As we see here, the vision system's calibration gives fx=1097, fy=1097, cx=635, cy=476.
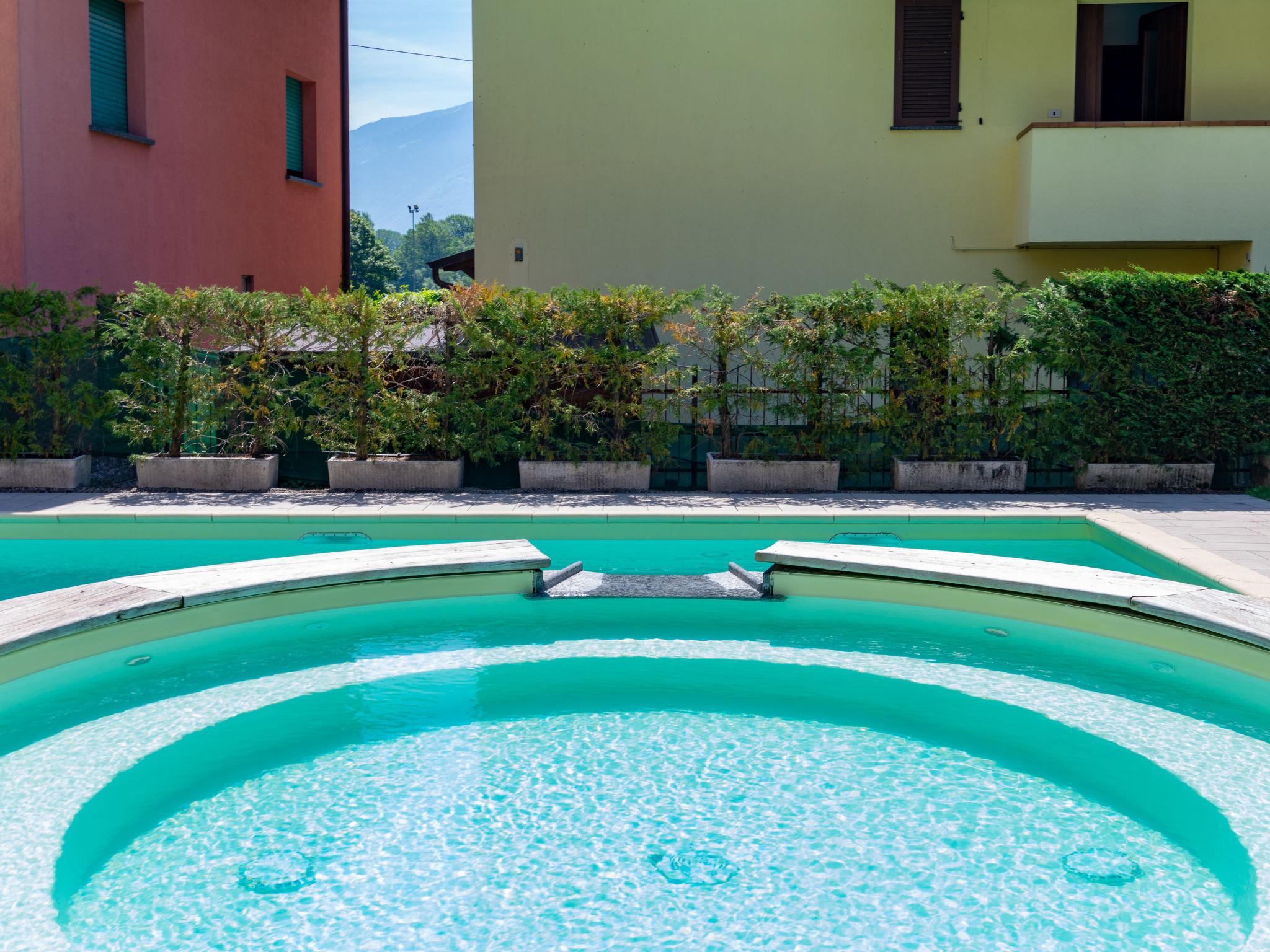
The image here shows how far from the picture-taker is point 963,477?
10.7 metres

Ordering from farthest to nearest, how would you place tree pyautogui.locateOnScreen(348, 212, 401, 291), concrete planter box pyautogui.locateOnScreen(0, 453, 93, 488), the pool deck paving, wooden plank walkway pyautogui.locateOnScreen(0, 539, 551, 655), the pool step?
1. tree pyautogui.locateOnScreen(348, 212, 401, 291)
2. concrete planter box pyautogui.locateOnScreen(0, 453, 93, 488)
3. the pool deck paving
4. the pool step
5. wooden plank walkway pyautogui.locateOnScreen(0, 539, 551, 655)

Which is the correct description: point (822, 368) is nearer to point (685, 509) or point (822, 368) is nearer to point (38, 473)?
point (685, 509)

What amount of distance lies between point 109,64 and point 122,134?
→ 108cm

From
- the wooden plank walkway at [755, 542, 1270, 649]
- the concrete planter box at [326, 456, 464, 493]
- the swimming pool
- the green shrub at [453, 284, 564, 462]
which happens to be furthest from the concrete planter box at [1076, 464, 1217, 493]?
the concrete planter box at [326, 456, 464, 493]

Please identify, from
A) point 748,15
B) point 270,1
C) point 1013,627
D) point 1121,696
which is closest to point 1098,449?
point 1013,627

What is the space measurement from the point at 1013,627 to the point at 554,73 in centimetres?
1033

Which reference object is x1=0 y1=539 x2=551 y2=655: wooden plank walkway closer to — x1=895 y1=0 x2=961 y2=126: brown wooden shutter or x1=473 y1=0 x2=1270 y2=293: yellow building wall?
x1=473 y1=0 x2=1270 y2=293: yellow building wall

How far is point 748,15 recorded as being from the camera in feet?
45.2

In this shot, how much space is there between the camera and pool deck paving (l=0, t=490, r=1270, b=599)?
8.69 metres

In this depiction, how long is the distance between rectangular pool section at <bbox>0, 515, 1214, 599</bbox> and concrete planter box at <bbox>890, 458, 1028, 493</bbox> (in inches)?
65.5

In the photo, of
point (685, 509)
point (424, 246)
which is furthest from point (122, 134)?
point (424, 246)

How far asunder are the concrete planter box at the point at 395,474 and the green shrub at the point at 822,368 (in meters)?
2.98

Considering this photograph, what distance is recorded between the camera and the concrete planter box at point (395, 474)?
1053 cm

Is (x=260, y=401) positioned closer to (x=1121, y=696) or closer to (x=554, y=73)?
(x=554, y=73)
